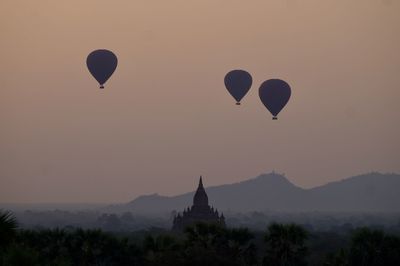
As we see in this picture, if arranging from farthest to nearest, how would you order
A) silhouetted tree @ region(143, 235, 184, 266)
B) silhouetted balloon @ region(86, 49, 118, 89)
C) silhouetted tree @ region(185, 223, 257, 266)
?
silhouetted balloon @ region(86, 49, 118, 89), silhouetted tree @ region(185, 223, 257, 266), silhouetted tree @ region(143, 235, 184, 266)

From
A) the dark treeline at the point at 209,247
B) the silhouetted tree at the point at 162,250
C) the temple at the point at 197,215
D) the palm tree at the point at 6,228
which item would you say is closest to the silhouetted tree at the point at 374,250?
the dark treeline at the point at 209,247

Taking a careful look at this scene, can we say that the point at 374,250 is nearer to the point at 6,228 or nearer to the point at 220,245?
the point at 220,245

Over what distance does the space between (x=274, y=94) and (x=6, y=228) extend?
171ft

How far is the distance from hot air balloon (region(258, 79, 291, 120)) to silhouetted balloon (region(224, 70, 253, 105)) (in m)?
2.02

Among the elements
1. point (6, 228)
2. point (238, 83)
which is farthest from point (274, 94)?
point (6, 228)

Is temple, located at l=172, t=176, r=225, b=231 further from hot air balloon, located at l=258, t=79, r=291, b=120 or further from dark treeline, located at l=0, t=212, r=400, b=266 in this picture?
dark treeline, located at l=0, t=212, r=400, b=266

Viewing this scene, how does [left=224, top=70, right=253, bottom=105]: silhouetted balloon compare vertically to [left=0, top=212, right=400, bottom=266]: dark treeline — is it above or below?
above

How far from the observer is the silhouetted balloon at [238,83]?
91.2 m

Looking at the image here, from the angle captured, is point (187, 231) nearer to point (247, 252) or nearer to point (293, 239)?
point (247, 252)

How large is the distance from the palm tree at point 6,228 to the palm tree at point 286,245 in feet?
77.0

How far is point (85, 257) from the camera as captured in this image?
63062 millimetres

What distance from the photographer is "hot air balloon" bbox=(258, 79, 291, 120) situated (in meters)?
87.6

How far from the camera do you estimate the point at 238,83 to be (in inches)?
3610

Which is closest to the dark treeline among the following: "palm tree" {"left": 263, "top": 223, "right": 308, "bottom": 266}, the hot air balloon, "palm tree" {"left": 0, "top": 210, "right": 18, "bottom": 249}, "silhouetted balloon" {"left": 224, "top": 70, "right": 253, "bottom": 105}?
"palm tree" {"left": 263, "top": 223, "right": 308, "bottom": 266}
